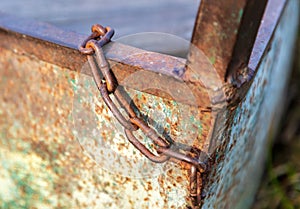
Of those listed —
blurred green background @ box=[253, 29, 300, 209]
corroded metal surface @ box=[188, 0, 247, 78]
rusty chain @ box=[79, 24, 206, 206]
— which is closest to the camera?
corroded metal surface @ box=[188, 0, 247, 78]

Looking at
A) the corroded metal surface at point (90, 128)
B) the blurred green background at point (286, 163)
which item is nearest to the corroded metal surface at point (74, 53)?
the corroded metal surface at point (90, 128)

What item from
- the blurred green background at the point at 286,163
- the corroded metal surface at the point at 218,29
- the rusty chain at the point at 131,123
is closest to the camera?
the corroded metal surface at the point at 218,29

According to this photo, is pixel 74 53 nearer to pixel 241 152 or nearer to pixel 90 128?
pixel 90 128

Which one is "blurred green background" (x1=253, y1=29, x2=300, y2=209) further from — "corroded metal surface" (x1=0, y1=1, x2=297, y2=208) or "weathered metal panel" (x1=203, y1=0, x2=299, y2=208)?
"corroded metal surface" (x1=0, y1=1, x2=297, y2=208)

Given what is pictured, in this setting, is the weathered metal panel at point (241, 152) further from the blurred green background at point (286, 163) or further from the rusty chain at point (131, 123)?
the blurred green background at point (286, 163)

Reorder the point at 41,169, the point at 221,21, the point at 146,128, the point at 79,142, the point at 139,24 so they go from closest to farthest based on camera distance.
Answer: the point at 221,21 → the point at 146,128 → the point at 79,142 → the point at 41,169 → the point at 139,24

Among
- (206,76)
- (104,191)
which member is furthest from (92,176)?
(206,76)

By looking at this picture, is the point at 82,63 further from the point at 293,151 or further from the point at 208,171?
the point at 293,151

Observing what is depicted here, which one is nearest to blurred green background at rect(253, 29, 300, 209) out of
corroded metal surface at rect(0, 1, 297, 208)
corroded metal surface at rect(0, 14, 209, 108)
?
corroded metal surface at rect(0, 1, 297, 208)
